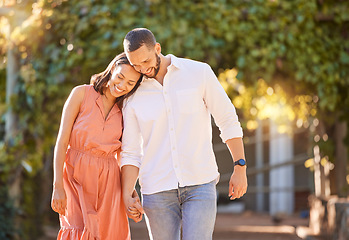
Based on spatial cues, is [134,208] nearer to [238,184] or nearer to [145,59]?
[238,184]

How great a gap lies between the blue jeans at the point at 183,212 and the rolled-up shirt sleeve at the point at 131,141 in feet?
0.74

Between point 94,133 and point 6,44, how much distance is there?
356cm

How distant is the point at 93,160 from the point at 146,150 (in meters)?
0.31

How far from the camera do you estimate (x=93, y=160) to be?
362 centimetres

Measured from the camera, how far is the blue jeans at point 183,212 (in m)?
3.39

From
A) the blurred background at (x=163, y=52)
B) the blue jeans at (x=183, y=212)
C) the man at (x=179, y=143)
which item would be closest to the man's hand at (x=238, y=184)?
the man at (x=179, y=143)

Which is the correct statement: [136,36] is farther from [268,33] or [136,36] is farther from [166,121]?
[268,33]

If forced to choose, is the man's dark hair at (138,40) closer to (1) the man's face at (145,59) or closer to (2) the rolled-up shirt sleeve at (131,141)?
(1) the man's face at (145,59)

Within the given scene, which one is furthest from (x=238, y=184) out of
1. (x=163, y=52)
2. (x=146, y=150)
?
(x=163, y=52)

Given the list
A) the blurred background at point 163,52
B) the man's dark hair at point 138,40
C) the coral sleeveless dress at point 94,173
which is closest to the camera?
the man's dark hair at point 138,40

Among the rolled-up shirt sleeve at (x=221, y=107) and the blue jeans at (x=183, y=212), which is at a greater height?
the rolled-up shirt sleeve at (x=221, y=107)

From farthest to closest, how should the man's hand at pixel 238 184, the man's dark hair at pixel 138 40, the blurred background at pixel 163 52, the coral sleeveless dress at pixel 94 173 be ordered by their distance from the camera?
the blurred background at pixel 163 52 → the coral sleeveless dress at pixel 94 173 → the man's hand at pixel 238 184 → the man's dark hair at pixel 138 40

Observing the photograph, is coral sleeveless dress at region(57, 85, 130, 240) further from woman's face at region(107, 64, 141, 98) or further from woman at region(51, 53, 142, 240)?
woman's face at region(107, 64, 141, 98)

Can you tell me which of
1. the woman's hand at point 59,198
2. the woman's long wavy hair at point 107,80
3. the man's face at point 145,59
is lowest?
the woman's hand at point 59,198
